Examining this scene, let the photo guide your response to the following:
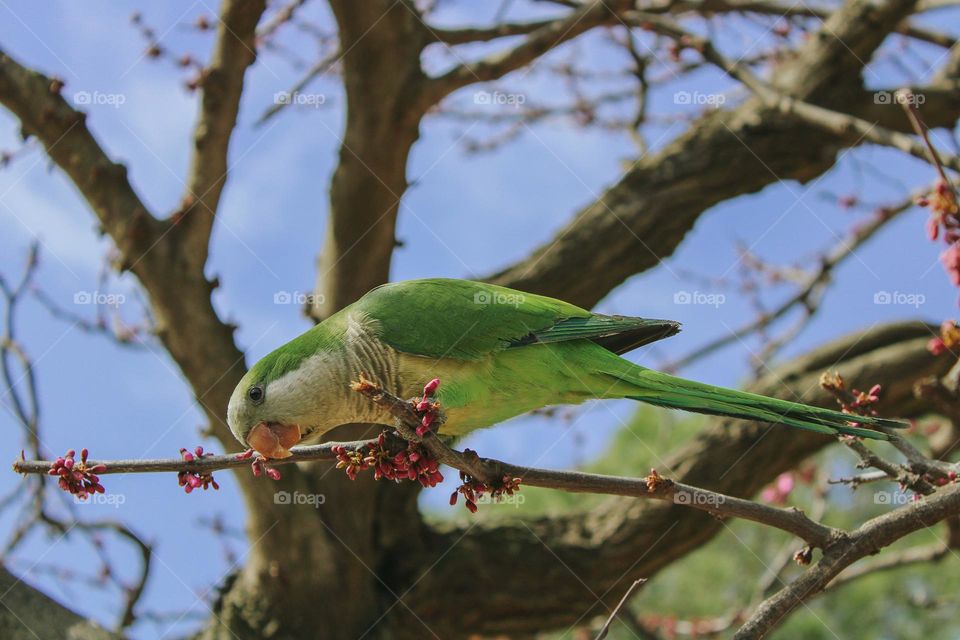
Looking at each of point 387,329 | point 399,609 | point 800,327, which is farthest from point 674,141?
point 399,609

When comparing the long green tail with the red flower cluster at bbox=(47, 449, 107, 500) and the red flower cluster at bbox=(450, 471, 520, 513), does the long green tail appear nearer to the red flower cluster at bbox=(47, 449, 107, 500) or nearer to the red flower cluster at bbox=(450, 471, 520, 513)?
the red flower cluster at bbox=(450, 471, 520, 513)

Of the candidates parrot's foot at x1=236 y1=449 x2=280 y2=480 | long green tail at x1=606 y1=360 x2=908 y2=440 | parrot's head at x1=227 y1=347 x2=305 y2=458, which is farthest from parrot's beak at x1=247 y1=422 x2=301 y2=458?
long green tail at x1=606 y1=360 x2=908 y2=440

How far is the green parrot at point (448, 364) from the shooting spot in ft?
11.7

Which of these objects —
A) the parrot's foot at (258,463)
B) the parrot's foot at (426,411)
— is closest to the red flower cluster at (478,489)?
the parrot's foot at (426,411)

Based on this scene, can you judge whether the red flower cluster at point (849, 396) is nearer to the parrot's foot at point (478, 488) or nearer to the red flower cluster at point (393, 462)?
the parrot's foot at point (478, 488)

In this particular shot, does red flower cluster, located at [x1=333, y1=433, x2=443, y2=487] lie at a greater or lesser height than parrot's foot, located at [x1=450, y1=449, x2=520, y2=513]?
lesser

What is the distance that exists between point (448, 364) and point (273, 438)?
846 millimetres

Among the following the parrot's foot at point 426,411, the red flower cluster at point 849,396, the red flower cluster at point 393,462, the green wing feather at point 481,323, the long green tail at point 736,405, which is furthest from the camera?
the green wing feather at point 481,323

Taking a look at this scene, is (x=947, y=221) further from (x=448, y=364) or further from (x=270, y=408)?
(x=270, y=408)

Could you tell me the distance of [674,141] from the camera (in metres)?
5.71

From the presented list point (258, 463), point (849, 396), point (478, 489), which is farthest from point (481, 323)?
point (849, 396)

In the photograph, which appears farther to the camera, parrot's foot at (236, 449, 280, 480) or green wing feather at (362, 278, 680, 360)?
green wing feather at (362, 278, 680, 360)

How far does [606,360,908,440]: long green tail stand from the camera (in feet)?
9.32

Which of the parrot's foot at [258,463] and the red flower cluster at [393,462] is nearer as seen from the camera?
the red flower cluster at [393,462]
